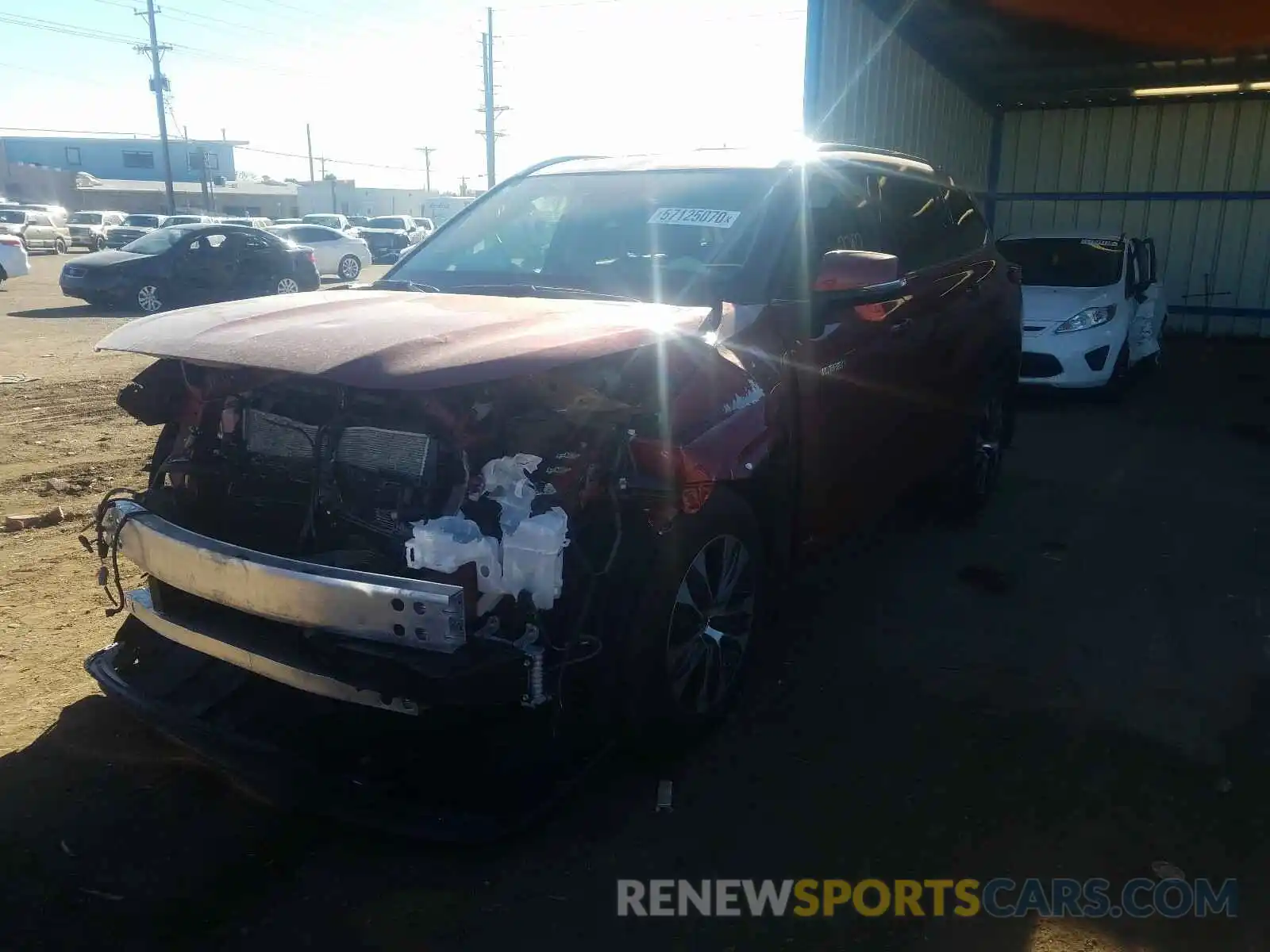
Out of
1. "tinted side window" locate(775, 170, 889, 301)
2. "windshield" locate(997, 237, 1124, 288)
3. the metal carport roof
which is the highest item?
the metal carport roof

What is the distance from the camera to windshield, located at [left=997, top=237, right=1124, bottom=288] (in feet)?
33.7

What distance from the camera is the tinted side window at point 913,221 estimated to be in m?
4.47

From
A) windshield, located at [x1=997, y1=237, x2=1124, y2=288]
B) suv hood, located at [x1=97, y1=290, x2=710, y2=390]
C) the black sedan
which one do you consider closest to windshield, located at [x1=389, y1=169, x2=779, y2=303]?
suv hood, located at [x1=97, y1=290, x2=710, y2=390]

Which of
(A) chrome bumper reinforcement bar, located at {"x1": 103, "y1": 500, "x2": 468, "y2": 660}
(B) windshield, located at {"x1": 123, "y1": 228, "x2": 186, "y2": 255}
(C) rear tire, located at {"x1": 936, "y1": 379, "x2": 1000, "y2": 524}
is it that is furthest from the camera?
(B) windshield, located at {"x1": 123, "y1": 228, "x2": 186, "y2": 255}

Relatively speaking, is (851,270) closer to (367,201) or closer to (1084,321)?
(1084,321)

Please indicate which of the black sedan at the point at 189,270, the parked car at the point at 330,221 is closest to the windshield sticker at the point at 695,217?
the black sedan at the point at 189,270

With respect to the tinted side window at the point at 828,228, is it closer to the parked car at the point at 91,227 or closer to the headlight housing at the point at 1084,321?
the headlight housing at the point at 1084,321

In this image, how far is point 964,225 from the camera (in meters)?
5.44

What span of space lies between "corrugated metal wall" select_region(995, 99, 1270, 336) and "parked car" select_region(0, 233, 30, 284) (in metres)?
18.9

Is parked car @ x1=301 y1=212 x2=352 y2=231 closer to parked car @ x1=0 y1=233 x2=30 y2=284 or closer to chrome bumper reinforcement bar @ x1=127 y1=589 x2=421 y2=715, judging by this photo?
parked car @ x1=0 y1=233 x2=30 y2=284

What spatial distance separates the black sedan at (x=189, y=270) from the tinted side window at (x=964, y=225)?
11.6 m

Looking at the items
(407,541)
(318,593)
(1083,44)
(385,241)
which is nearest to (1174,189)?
(1083,44)

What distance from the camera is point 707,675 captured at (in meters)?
3.18

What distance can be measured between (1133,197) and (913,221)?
12.8 m
